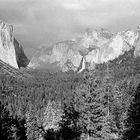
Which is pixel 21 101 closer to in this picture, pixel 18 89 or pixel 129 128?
pixel 18 89

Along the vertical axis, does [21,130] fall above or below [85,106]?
below

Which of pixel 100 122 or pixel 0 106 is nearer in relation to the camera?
pixel 100 122

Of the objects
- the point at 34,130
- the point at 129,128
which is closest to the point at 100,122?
the point at 129,128

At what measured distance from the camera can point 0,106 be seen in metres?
37.2

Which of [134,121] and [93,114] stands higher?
[93,114]

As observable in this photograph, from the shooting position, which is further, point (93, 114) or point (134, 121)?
point (134, 121)

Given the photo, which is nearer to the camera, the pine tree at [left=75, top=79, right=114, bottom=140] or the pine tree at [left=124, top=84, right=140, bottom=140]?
the pine tree at [left=75, top=79, right=114, bottom=140]

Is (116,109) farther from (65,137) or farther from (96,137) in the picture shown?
(96,137)

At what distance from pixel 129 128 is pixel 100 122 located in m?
6.21

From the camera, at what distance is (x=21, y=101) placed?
149375 millimetres

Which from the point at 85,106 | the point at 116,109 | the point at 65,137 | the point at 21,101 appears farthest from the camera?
the point at 21,101

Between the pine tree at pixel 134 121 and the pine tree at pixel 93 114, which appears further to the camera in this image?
the pine tree at pixel 134 121

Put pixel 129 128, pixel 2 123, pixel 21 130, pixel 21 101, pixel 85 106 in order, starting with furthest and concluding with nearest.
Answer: pixel 21 101
pixel 21 130
pixel 2 123
pixel 129 128
pixel 85 106

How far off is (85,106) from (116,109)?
2341cm
